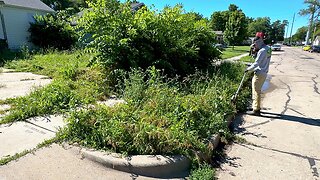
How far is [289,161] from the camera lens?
3.51 m

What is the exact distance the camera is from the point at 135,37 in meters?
6.33

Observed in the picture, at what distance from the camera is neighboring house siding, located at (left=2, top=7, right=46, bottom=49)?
1772cm

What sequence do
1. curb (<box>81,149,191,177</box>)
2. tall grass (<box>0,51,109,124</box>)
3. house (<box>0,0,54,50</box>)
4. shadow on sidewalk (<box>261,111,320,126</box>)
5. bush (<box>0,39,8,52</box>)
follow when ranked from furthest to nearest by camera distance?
house (<box>0,0,54,50</box>), bush (<box>0,39,8,52</box>), shadow on sidewalk (<box>261,111,320,126</box>), tall grass (<box>0,51,109,124</box>), curb (<box>81,149,191,177</box>)

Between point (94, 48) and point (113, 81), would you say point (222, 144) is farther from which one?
point (94, 48)

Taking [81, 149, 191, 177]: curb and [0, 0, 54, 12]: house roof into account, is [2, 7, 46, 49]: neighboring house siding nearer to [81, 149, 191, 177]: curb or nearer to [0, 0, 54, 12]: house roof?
[0, 0, 54, 12]: house roof

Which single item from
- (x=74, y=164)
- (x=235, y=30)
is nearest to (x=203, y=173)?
(x=74, y=164)

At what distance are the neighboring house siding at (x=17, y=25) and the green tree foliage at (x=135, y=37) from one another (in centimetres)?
1441

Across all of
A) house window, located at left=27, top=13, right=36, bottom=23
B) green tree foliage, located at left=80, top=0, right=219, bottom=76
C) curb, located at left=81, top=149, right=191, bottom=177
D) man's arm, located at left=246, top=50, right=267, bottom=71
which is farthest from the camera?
house window, located at left=27, top=13, right=36, bottom=23

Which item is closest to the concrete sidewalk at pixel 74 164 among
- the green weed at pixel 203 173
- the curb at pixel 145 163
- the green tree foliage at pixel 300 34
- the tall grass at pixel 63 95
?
the curb at pixel 145 163

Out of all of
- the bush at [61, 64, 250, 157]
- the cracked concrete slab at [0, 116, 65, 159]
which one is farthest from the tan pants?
the cracked concrete slab at [0, 116, 65, 159]

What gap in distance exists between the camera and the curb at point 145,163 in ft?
9.88

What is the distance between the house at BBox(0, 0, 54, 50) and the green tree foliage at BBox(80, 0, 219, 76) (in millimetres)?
14296

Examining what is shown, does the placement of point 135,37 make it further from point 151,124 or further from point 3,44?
point 3,44

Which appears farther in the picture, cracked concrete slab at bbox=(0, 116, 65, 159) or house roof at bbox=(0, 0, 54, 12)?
house roof at bbox=(0, 0, 54, 12)
